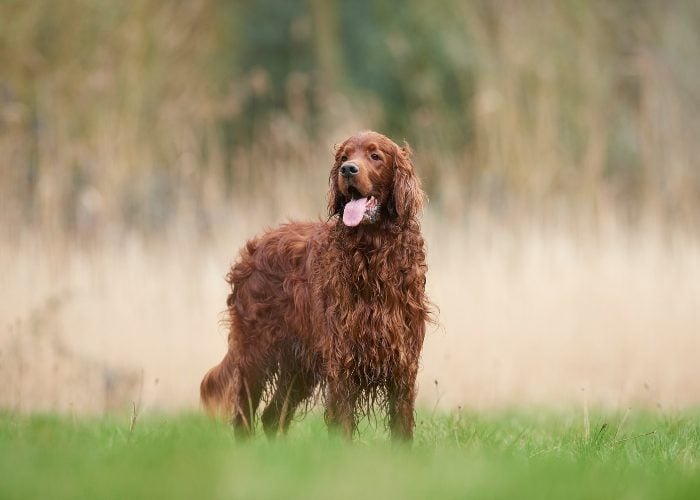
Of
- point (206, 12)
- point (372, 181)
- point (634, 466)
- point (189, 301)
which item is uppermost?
point (206, 12)

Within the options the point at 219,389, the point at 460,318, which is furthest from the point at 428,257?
the point at 219,389

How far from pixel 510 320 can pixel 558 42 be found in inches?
162

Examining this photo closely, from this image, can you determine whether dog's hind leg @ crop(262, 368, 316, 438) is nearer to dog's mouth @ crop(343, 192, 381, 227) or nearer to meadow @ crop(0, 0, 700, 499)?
meadow @ crop(0, 0, 700, 499)

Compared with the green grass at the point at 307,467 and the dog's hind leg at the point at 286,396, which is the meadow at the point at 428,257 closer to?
the green grass at the point at 307,467

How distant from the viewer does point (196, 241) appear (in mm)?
8312

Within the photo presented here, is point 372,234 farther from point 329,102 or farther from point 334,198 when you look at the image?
point 329,102

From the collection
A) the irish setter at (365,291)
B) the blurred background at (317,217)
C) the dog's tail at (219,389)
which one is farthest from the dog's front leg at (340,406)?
the blurred background at (317,217)

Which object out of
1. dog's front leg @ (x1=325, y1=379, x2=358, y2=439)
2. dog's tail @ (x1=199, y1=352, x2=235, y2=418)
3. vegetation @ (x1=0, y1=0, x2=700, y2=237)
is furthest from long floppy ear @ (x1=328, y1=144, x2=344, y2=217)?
vegetation @ (x1=0, y1=0, x2=700, y2=237)

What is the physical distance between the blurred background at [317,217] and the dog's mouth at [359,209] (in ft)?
5.45

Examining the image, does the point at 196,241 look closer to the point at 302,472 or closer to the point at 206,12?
the point at 302,472

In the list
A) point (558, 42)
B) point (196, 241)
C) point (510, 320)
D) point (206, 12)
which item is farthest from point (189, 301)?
point (206, 12)

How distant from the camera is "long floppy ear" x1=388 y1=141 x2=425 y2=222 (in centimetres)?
462

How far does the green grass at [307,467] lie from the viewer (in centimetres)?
303

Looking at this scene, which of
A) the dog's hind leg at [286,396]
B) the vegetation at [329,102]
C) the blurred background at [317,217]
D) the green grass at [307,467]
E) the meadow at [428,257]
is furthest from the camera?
the vegetation at [329,102]
